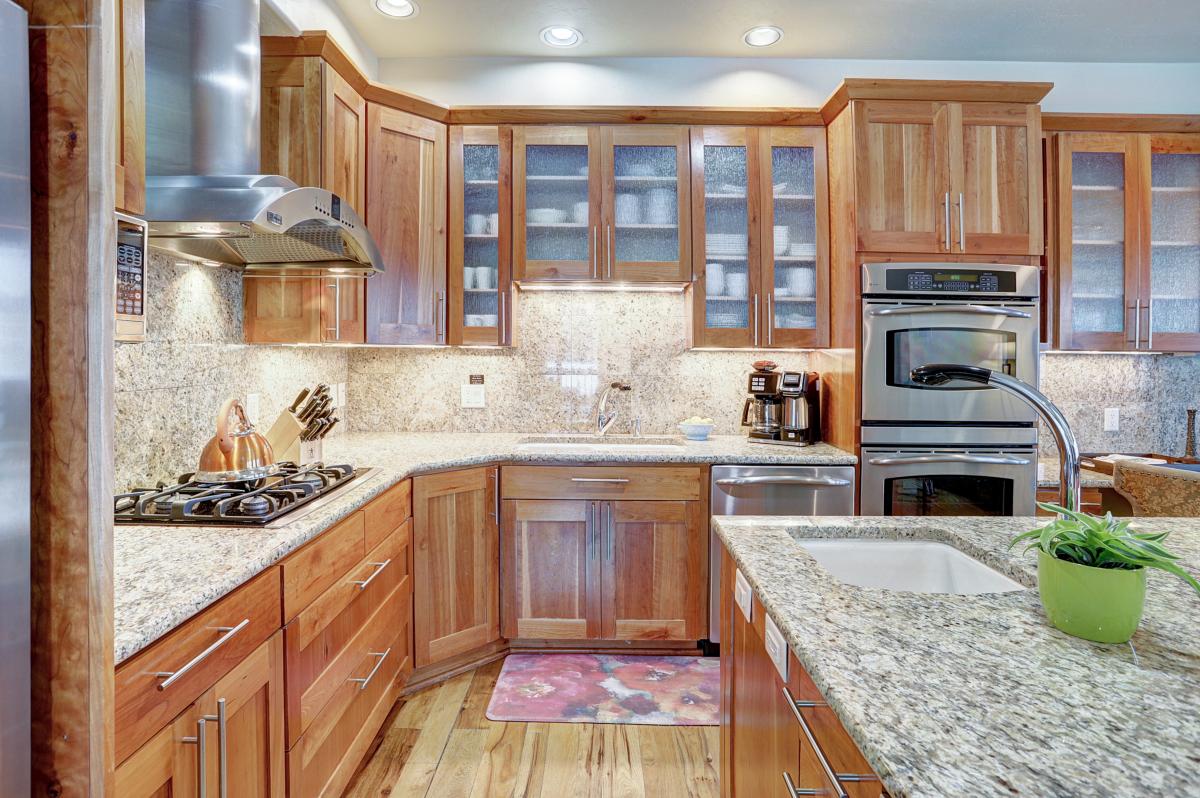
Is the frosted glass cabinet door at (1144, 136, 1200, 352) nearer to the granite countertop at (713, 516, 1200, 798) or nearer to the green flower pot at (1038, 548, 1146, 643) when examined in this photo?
the granite countertop at (713, 516, 1200, 798)

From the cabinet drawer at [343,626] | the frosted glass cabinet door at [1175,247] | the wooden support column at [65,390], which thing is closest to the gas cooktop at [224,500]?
the cabinet drawer at [343,626]

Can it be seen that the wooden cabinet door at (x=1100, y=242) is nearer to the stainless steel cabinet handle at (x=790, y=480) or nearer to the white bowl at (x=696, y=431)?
the stainless steel cabinet handle at (x=790, y=480)

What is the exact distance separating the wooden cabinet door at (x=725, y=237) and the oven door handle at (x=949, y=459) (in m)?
0.75

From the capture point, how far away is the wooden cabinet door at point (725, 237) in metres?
2.89

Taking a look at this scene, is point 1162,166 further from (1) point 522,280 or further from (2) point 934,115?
(1) point 522,280

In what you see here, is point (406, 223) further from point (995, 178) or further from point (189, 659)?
point (995, 178)

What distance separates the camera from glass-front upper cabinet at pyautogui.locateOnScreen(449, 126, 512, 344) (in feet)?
9.46

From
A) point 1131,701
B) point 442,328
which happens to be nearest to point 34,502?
point 1131,701

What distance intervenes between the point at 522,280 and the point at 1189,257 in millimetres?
3077

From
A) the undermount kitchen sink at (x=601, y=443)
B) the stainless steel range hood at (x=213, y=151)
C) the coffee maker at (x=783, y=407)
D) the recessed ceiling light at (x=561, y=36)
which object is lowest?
the undermount kitchen sink at (x=601, y=443)

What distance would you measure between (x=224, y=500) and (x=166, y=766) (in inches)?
27.0

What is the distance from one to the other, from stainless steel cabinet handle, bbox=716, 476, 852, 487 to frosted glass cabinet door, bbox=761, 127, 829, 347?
25.1 inches

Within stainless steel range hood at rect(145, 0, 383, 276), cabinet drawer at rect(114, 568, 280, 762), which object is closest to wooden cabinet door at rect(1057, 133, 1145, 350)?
stainless steel range hood at rect(145, 0, 383, 276)

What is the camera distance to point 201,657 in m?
1.06
